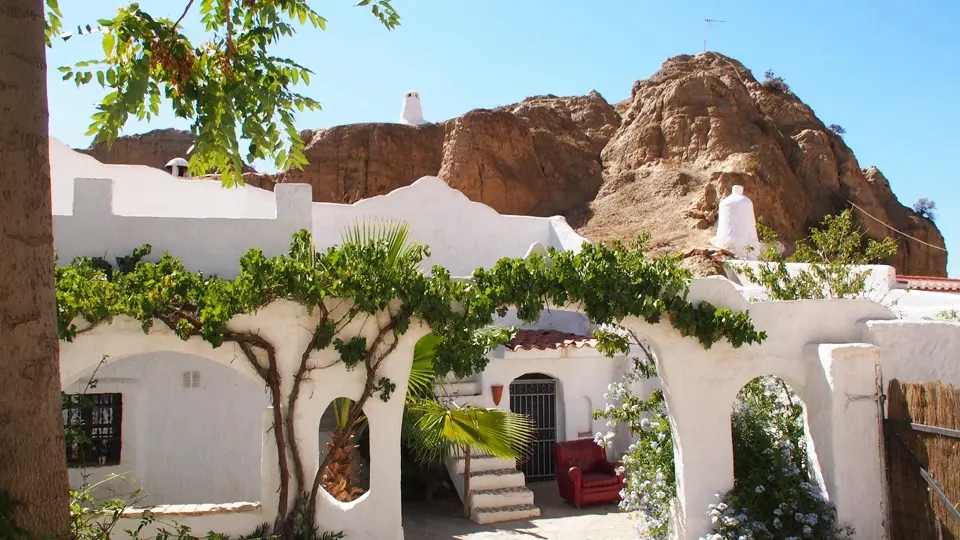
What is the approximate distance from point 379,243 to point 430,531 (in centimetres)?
495

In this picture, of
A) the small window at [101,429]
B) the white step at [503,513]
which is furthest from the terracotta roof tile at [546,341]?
the small window at [101,429]

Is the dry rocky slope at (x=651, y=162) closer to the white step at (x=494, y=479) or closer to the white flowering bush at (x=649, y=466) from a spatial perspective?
the white step at (x=494, y=479)

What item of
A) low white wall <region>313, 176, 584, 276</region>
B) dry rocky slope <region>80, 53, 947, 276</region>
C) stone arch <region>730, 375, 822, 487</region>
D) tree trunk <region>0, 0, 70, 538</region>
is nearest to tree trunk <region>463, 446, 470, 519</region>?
stone arch <region>730, 375, 822, 487</region>

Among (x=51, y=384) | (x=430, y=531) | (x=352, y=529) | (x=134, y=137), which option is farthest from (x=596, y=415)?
(x=134, y=137)

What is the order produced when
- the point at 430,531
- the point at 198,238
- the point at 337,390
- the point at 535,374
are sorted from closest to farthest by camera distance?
the point at 337,390, the point at 198,238, the point at 430,531, the point at 535,374

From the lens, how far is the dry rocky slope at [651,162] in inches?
1102

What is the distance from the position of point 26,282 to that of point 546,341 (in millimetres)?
10484

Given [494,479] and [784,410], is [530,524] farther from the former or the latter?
[784,410]

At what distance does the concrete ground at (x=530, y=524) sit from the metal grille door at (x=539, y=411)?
1.57 m

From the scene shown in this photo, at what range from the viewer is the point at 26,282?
A: 4.43m

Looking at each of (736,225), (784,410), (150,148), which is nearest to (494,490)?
(784,410)

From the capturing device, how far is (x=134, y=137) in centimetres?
4300

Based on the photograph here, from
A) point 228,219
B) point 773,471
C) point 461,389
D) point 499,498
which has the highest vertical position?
point 228,219

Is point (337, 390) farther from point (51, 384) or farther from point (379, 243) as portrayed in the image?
point (51, 384)
